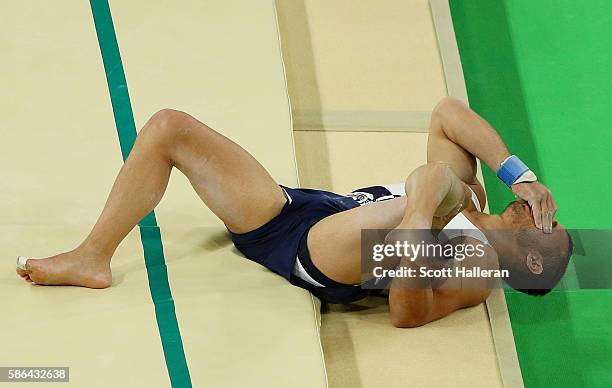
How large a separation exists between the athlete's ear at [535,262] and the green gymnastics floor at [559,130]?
0.24 metres

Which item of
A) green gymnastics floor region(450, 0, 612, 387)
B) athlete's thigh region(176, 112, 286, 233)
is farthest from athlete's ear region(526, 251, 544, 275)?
athlete's thigh region(176, 112, 286, 233)

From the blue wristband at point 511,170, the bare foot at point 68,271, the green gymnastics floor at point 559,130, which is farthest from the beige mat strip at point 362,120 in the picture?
the bare foot at point 68,271

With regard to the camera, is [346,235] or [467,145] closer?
[346,235]

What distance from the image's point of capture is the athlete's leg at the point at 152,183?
2.17 metres

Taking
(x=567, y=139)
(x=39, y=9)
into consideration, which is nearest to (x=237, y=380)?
(x=39, y=9)

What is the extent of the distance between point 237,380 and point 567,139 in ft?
5.39

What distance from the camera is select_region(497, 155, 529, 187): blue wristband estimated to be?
2.39m

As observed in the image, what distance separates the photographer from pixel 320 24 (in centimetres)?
326

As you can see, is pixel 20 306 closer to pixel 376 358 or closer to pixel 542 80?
pixel 376 358

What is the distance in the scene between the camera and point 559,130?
3230 millimetres


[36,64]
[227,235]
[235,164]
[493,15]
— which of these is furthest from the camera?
[493,15]

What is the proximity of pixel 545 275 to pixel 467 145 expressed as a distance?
0.39 meters

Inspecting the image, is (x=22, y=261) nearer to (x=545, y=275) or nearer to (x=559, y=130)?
(x=545, y=275)

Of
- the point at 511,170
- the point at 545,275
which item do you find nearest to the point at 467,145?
the point at 511,170
